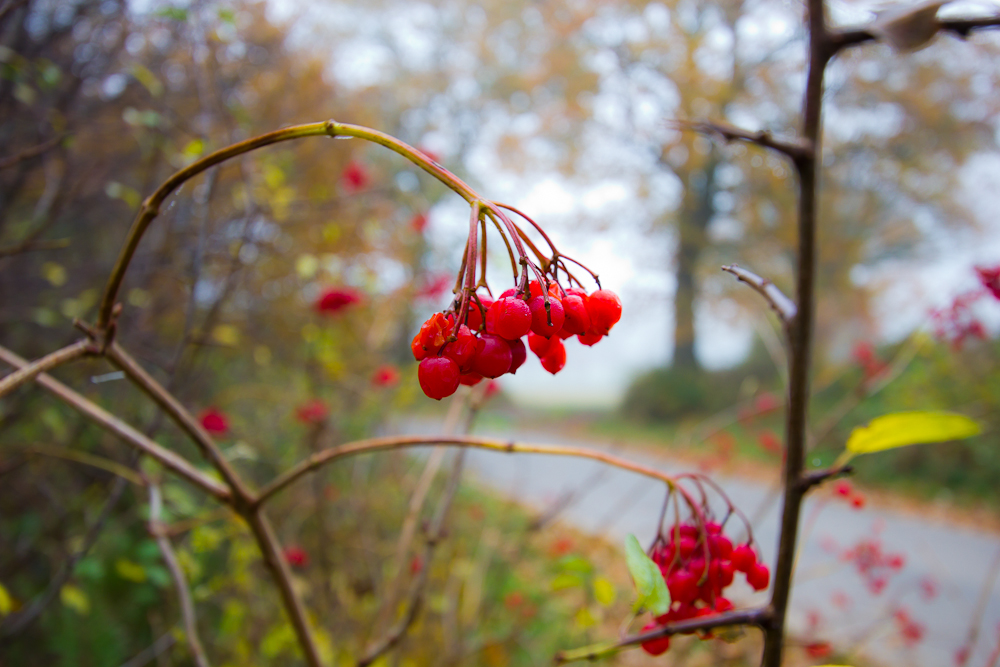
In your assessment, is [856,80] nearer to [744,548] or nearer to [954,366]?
[954,366]

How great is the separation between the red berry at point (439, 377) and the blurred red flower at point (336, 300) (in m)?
2.17

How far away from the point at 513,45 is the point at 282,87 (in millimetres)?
10691

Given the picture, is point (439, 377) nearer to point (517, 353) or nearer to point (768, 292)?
point (517, 353)

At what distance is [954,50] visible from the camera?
33.0 feet

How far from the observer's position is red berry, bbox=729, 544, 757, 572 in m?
0.76

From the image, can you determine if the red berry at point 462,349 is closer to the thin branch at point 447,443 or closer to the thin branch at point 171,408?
the thin branch at point 447,443

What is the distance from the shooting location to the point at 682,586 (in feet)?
2.25

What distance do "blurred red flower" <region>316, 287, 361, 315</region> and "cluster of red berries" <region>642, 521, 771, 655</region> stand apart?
208 centimetres

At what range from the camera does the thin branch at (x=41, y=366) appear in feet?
1.57

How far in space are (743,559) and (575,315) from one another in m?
0.48

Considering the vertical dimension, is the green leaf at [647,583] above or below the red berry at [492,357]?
below

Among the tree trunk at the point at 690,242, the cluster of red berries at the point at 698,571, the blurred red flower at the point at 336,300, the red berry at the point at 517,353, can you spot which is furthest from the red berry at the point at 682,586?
the tree trunk at the point at 690,242

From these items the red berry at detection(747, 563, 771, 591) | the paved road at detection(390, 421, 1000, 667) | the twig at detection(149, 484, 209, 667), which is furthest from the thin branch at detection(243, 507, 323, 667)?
the paved road at detection(390, 421, 1000, 667)

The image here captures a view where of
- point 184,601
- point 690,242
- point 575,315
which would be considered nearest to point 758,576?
point 575,315
